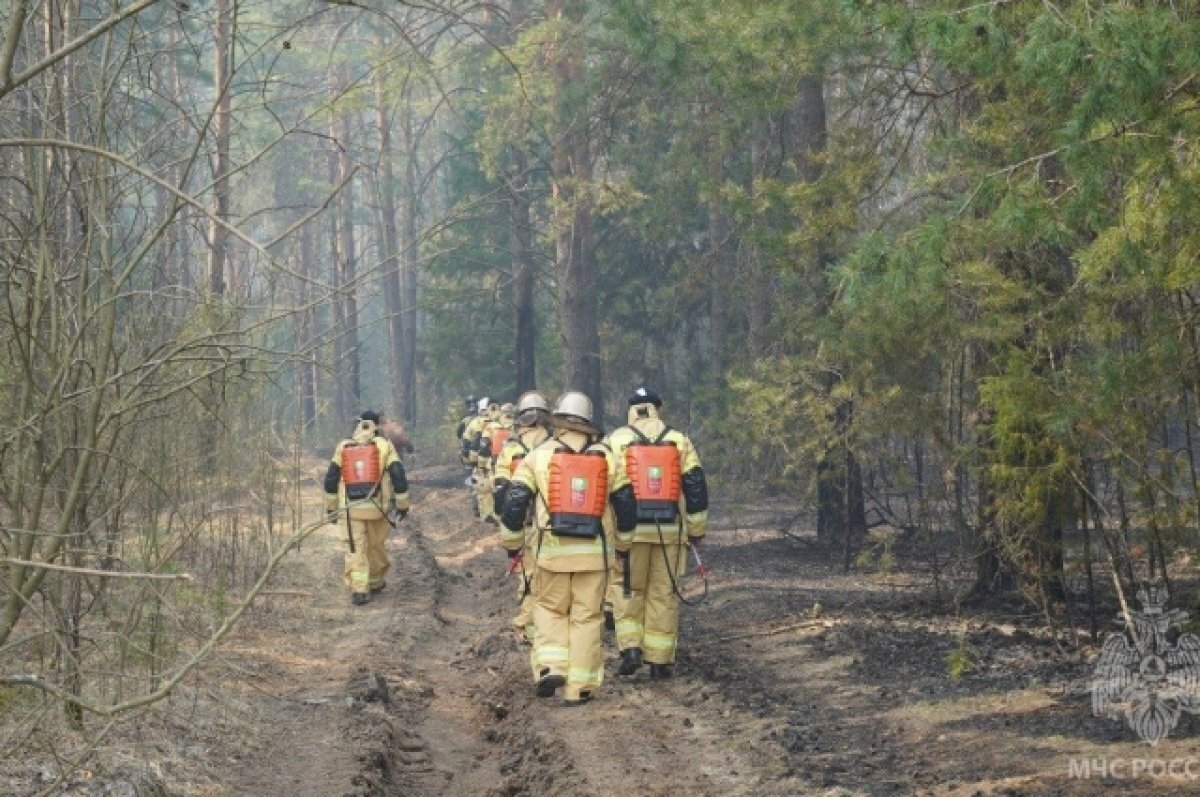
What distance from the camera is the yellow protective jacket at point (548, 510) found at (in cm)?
1187

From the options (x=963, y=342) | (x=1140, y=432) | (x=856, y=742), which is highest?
(x=963, y=342)

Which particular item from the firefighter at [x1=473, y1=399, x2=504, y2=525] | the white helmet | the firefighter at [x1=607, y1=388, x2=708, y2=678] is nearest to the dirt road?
the firefighter at [x1=607, y1=388, x2=708, y2=678]

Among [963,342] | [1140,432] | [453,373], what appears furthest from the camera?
[453,373]

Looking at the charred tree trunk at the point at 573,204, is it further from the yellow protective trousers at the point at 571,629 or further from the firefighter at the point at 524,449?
the yellow protective trousers at the point at 571,629

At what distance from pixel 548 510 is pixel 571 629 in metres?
0.92

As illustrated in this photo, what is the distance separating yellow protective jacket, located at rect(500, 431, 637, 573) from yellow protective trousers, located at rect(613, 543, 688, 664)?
3.15ft

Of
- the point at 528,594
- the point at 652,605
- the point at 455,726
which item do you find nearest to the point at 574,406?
the point at 652,605

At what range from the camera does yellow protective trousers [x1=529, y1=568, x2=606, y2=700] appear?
11.7m

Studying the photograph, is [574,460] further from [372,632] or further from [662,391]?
[662,391]

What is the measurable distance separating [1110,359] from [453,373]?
1467 inches

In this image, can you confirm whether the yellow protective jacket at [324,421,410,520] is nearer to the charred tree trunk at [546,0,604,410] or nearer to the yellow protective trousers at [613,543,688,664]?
the yellow protective trousers at [613,543,688,664]

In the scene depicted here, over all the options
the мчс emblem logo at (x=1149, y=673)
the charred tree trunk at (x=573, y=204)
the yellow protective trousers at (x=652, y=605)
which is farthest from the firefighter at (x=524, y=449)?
the charred tree trunk at (x=573, y=204)

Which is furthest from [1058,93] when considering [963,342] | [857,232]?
[857,232]

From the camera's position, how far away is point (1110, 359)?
1036cm
